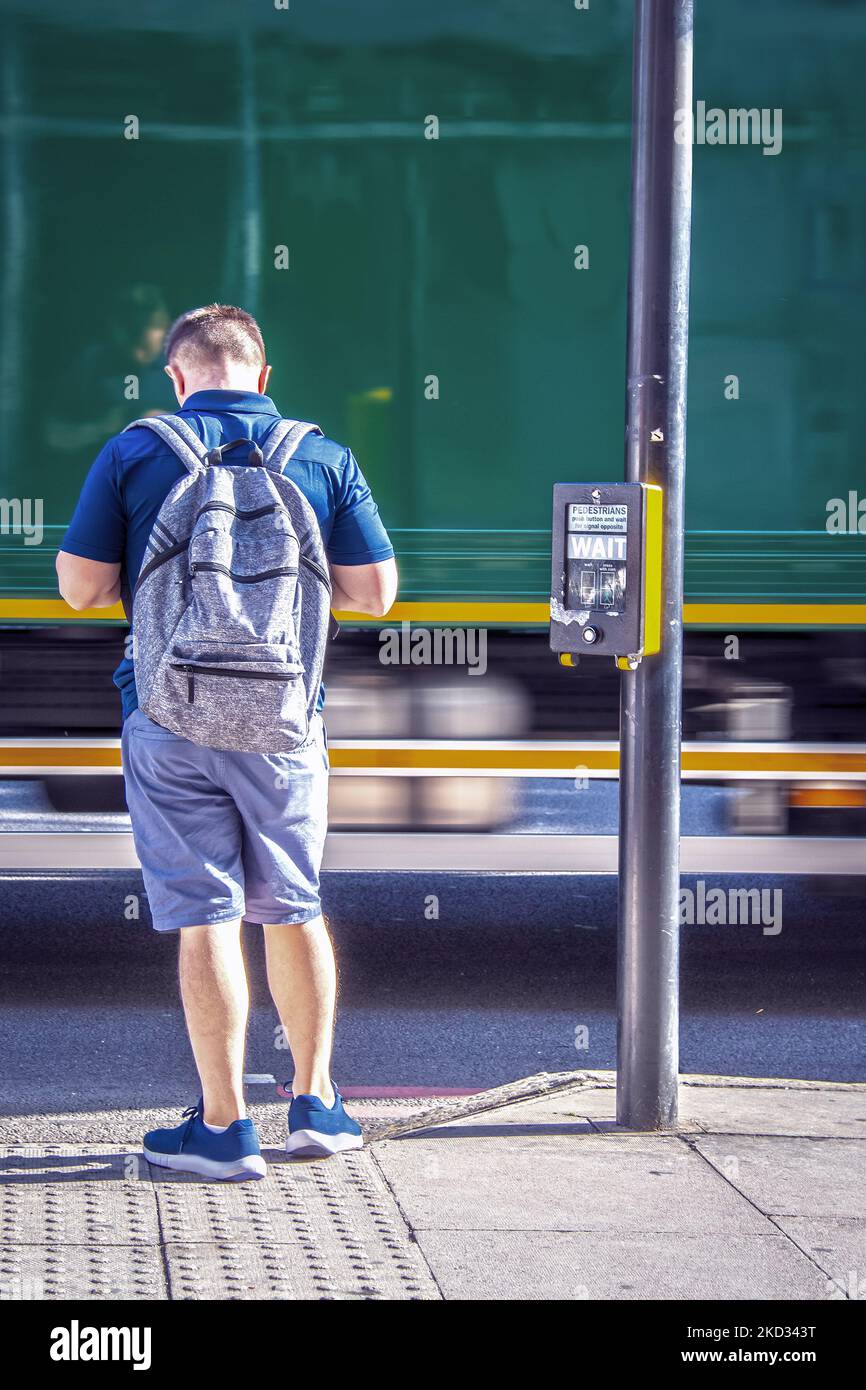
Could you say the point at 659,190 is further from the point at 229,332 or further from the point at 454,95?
the point at 454,95

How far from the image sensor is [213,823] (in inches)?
157

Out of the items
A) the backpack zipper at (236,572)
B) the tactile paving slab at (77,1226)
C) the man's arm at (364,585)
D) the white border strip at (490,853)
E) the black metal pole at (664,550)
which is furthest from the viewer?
the white border strip at (490,853)

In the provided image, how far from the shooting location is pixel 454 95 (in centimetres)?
615

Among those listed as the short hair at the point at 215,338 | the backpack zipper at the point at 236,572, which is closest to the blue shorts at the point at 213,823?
the backpack zipper at the point at 236,572

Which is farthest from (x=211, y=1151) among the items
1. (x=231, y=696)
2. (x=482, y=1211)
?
(x=231, y=696)

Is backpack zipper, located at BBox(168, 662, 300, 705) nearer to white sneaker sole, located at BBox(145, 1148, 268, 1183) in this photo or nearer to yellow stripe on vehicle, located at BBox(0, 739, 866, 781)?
white sneaker sole, located at BBox(145, 1148, 268, 1183)

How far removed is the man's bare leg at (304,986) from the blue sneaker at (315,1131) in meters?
0.07

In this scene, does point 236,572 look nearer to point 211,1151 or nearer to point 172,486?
point 172,486

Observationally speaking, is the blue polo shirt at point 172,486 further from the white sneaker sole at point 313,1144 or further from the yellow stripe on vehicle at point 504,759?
the yellow stripe on vehicle at point 504,759

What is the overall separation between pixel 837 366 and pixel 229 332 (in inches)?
112

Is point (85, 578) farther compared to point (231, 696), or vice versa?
point (85, 578)

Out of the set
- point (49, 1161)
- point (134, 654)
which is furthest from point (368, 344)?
point (49, 1161)

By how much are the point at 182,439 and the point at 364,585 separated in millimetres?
520

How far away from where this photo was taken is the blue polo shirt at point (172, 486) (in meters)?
3.96
